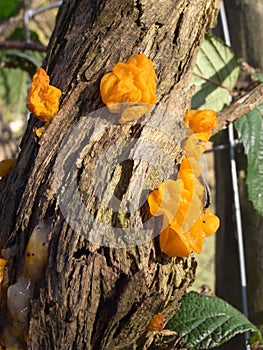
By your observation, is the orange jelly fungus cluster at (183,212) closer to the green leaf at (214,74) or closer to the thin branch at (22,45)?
the green leaf at (214,74)

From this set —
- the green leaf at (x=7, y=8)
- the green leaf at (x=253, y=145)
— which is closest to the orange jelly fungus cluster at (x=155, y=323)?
the green leaf at (x=253, y=145)

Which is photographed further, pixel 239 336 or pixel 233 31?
pixel 233 31

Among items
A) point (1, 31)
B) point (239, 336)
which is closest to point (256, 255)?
point (239, 336)

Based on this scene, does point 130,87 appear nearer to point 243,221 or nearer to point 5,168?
point 5,168

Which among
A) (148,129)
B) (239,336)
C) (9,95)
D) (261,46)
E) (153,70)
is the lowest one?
(239,336)

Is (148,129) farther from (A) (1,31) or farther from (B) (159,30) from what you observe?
(A) (1,31)

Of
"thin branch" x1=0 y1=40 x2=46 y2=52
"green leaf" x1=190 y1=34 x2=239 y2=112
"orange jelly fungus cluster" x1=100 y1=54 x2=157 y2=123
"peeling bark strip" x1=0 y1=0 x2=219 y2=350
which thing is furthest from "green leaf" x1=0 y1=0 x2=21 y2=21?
"orange jelly fungus cluster" x1=100 y1=54 x2=157 y2=123
